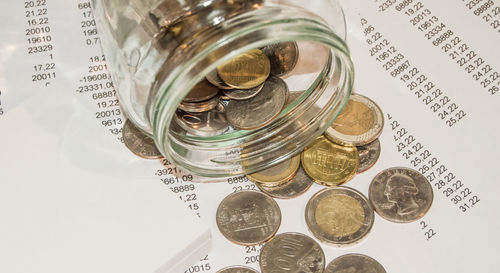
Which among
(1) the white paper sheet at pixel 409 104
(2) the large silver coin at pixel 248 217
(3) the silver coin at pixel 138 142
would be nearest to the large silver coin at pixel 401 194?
(1) the white paper sheet at pixel 409 104

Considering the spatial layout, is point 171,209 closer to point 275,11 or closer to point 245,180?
point 245,180

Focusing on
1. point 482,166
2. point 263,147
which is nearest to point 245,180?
point 263,147

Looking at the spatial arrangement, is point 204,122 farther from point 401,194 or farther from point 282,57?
point 401,194

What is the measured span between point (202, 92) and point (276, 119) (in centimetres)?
10

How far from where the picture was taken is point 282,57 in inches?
30.3

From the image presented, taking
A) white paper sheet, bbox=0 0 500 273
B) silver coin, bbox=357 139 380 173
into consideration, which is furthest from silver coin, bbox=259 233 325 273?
silver coin, bbox=357 139 380 173

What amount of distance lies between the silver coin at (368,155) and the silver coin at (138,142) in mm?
240

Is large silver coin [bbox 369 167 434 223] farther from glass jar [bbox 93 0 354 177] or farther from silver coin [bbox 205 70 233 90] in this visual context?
silver coin [bbox 205 70 233 90]

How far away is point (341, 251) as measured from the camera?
0.71m

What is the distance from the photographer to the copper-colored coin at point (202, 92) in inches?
28.2

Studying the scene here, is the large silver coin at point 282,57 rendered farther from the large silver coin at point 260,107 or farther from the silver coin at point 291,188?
the silver coin at point 291,188

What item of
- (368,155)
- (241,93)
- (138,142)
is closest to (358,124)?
(368,155)

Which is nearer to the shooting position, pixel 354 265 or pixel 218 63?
pixel 218 63

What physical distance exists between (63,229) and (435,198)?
424 millimetres
